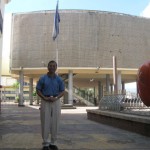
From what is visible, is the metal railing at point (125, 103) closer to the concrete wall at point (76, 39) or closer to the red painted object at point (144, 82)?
the red painted object at point (144, 82)

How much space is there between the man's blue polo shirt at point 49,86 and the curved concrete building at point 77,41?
41.0 m

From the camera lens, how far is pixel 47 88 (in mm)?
6773

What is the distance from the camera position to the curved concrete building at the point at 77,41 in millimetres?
48656

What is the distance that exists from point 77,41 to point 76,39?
0.32 meters

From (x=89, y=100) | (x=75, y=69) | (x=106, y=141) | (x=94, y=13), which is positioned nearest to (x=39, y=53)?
(x=75, y=69)

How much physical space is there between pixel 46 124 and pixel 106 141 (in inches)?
95.5

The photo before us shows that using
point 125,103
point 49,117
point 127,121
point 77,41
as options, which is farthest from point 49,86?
point 77,41

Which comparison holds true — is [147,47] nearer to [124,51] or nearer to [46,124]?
[124,51]

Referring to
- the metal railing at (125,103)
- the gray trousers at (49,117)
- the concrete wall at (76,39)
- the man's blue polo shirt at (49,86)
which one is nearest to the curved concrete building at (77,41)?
the concrete wall at (76,39)

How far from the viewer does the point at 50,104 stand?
6695 millimetres

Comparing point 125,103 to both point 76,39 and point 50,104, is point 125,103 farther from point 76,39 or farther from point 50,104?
point 76,39

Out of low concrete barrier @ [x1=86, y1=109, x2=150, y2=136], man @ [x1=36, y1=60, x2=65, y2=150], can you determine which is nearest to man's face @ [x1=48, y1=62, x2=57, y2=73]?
man @ [x1=36, y1=60, x2=65, y2=150]

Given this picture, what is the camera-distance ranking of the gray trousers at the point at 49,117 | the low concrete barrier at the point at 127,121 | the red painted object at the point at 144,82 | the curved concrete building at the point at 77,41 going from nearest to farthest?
the gray trousers at the point at 49,117 → the red painted object at the point at 144,82 → the low concrete barrier at the point at 127,121 → the curved concrete building at the point at 77,41

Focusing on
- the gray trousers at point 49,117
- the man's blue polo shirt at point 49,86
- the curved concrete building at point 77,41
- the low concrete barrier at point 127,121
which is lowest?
the low concrete barrier at point 127,121
